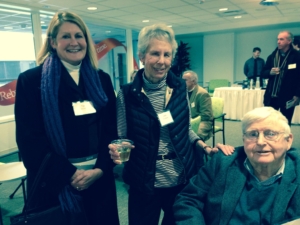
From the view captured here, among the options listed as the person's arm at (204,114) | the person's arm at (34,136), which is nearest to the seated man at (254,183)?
the person's arm at (34,136)

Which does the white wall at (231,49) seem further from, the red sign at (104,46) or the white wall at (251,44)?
the red sign at (104,46)

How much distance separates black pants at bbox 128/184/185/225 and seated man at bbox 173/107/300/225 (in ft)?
0.30

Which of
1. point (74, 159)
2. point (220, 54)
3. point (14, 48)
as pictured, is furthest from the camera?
point (220, 54)

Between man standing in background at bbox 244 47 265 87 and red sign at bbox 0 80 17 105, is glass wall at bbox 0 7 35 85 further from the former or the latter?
man standing in background at bbox 244 47 265 87

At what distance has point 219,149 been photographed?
4.53 feet

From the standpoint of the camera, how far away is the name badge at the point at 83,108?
1346 mm

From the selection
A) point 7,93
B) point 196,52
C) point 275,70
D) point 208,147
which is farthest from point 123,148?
point 196,52

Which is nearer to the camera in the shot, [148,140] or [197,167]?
[148,140]

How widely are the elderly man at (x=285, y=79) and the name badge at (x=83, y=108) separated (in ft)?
11.4

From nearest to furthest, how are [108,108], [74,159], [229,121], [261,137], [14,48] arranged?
[261,137]
[74,159]
[108,108]
[14,48]
[229,121]

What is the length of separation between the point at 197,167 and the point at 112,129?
54 cm

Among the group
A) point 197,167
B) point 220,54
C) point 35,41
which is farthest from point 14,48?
point 220,54

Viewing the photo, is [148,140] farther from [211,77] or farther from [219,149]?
[211,77]

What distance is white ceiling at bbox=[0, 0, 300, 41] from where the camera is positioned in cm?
558
